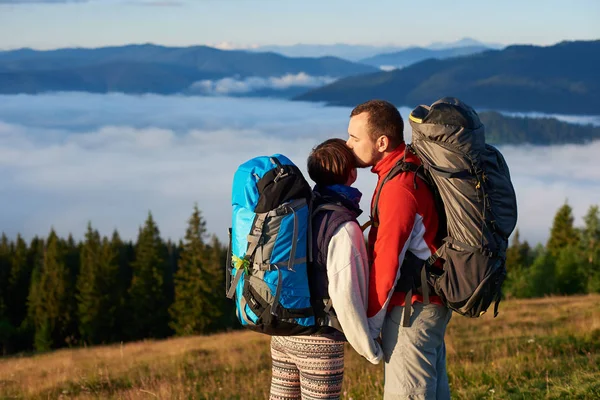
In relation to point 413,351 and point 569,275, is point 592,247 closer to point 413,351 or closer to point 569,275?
point 569,275

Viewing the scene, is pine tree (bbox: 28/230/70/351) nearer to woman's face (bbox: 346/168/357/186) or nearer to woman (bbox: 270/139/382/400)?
woman (bbox: 270/139/382/400)

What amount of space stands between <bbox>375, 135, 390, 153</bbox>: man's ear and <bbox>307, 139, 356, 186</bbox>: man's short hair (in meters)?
0.16

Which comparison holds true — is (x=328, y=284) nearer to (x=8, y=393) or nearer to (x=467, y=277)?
(x=467, y=277)

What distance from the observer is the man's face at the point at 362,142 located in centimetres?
409

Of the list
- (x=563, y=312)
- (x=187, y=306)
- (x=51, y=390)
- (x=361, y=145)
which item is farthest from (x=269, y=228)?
(x=187, y=306)

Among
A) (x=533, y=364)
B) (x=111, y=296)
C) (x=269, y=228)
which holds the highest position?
(x=269, y=228)

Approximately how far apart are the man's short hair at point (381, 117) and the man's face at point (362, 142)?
0.03 m

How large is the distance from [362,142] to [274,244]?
0.79m

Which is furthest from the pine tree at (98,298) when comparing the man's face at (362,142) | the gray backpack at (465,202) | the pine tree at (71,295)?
the gray backpack at (465,202)

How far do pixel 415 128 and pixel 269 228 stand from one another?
39.8 inches

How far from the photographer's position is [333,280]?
3.89 metres

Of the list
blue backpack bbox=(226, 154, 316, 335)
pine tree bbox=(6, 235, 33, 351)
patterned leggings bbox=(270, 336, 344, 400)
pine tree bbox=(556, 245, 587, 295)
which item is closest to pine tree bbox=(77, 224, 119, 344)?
pine tree bbox=(6, 235, 33, 351)

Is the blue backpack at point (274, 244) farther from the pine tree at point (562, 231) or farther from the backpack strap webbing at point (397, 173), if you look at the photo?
the pine tree at point (562, 231)

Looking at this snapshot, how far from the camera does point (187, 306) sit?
2291 inches
